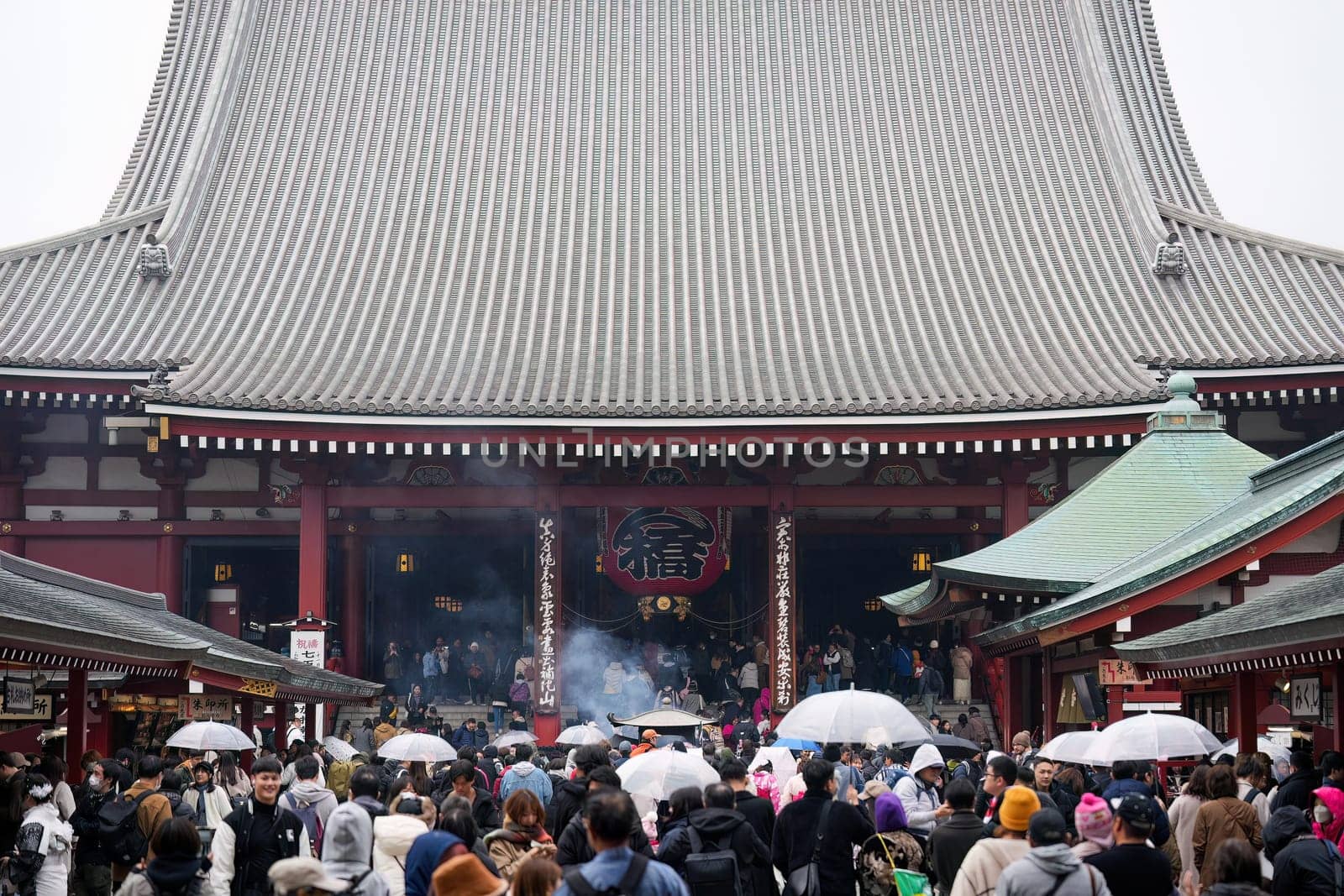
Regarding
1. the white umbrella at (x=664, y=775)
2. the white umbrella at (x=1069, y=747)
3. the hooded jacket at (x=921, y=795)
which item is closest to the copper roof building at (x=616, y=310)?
the white umbrella at (x=1069, y=747)

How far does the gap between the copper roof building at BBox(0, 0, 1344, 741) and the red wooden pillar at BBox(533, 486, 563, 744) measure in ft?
0.16

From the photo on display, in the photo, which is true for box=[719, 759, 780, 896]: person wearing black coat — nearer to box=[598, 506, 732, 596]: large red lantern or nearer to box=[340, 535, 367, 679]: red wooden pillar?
box=[598, 506, 732, 596]: large red lantern

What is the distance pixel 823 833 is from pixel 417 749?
553 centimetres

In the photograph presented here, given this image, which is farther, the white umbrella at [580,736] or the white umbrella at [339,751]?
the white umbrella at [580,736]

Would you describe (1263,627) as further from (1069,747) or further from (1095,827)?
(1095,827)

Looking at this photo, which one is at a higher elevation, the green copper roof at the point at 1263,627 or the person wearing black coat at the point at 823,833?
the green copper roof at the point at 1263,627

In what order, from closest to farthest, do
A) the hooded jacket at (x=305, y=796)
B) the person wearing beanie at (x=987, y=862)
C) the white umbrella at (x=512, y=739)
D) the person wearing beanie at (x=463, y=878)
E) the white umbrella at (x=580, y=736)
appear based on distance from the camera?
the person wearing beanie at (x=463, y=878) → the person wearing beanie at (x=987, y=862) → the hooded jacket at (x=305, y=796) → the white umbrella at (x=580, y=736) → the white umbrella at (x=512, y=739)

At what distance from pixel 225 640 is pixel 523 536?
33.6ft

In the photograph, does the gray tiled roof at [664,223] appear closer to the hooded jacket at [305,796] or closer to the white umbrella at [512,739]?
the white umbrella at [512,739]

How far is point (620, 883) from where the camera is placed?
7449 mm

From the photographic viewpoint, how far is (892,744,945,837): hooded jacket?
1243 cm

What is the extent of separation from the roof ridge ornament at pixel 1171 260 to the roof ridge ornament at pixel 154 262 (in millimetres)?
15246

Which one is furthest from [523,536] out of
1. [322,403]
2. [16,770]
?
[16,770]

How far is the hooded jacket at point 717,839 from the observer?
9648 millimetres
